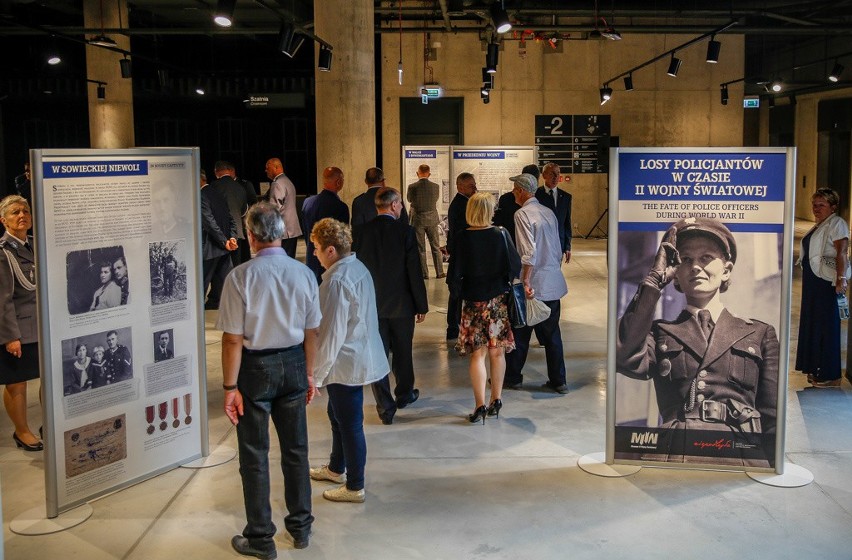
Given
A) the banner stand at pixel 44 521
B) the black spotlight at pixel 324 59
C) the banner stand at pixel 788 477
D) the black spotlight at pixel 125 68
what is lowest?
the banner stand at pixel 44 521

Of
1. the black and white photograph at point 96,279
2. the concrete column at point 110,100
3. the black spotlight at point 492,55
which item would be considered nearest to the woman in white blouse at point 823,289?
the black and white photograph at point 96,279

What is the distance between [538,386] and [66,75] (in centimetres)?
2116

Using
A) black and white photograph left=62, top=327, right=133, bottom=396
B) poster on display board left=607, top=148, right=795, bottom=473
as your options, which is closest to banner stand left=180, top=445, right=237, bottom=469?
black and white photograph left=62, top=327, right=133, bottom=396

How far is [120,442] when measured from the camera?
15.5 feet

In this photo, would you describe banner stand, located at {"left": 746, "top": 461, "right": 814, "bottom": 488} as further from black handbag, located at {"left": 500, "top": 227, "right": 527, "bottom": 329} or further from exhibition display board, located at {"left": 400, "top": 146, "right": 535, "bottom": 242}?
exhibition display board, located at {"left": 400, "top": 146, "right": 535, "bottom": 242}

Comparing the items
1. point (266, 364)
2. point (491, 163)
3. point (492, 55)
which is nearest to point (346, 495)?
point (266, 364)

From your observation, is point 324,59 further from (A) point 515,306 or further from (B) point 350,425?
(B) point 350,425

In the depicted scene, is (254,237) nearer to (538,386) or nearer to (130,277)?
(130,277)

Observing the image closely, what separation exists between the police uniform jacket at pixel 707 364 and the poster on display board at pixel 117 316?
8.00 feet

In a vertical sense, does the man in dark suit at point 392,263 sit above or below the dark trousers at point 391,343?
above

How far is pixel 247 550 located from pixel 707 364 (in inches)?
98.4

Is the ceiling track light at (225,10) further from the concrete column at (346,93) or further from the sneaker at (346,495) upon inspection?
the sneaker at (346,495)

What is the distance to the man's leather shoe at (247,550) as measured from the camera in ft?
13.0

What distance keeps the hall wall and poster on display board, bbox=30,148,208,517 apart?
1435cm
